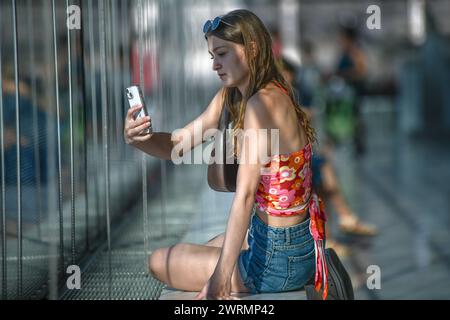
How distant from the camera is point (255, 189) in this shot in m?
2.54

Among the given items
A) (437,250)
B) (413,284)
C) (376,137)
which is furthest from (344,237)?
(376,137)

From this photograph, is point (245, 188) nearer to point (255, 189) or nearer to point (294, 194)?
point (255, 189)

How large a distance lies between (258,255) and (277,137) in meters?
0.41

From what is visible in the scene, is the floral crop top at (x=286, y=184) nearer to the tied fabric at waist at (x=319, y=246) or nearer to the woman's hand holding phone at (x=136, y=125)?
the tied fabric at waist at (x=319, y=246)

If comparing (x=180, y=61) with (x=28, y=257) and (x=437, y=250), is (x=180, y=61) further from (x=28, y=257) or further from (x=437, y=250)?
(x=28, y=257)

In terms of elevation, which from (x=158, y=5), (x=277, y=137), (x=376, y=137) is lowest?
(x=376, y=137)

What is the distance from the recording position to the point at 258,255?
9.08 ft

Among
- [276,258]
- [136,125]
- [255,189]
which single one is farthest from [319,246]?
[136,125]

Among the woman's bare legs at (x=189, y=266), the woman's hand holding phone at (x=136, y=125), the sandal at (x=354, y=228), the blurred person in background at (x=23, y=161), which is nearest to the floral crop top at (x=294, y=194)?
the woman's bare legs at (x=189, y=266)

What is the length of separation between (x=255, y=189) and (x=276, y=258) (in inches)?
12.4

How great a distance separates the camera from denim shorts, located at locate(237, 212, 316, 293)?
2.73 m

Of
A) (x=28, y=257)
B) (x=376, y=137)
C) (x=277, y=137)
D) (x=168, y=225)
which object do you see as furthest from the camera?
(x=376, y=137)

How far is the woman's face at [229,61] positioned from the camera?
8.38ft

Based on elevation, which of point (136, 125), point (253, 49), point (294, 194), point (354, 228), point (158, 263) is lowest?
point (354, 228)
